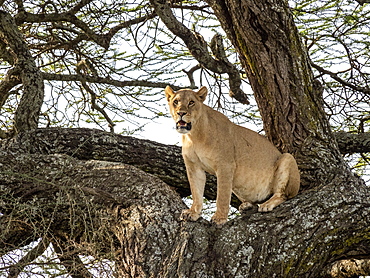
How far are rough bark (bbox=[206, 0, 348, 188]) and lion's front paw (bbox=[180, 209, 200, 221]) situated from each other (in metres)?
1.48

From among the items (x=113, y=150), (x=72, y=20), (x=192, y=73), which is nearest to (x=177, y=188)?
(x=113, y=150)

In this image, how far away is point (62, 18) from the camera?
6.98 m

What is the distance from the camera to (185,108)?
4832 mm

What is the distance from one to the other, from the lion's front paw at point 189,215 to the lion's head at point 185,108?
2.01 ft

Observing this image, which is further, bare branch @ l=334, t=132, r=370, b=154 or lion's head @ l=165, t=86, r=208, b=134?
bare branch @ l=334, t=132, r=370, b=154

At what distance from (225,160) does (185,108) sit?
52 cm

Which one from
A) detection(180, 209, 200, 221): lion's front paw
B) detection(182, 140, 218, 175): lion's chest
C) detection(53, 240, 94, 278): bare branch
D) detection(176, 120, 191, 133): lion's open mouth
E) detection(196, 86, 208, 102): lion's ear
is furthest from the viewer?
detection(196, 86, 208, 102): lion's ear

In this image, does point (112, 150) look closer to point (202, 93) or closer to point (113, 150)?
point (113, 150)

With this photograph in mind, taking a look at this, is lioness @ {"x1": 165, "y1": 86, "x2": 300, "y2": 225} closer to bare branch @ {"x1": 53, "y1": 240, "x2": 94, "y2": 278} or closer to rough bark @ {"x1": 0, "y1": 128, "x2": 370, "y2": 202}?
bare branch @ {"x1": 53, "y1": 240, "x2": 94, "y2": 278}

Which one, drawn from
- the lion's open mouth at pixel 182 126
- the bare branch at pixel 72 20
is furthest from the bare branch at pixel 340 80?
the lion's open mouth at pixel 182 126

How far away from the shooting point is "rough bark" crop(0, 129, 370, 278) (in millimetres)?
4297

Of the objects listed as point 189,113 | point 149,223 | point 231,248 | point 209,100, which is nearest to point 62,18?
point 209,100

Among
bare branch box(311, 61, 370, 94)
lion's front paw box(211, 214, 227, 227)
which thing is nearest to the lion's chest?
lion's front paw box(211, 214, 227, 227)

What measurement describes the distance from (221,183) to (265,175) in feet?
1.74
